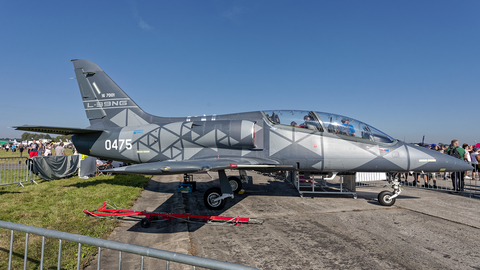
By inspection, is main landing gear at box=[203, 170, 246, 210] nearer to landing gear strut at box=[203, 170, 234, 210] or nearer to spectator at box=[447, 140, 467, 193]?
landing gear strut at box=[203, 170, 234, 210]

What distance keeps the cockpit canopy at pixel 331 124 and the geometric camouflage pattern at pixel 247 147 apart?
13cm

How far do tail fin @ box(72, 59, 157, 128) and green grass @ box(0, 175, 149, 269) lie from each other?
2.81m

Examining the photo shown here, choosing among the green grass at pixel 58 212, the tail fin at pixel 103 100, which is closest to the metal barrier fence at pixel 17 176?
the green grass at pixel 58 212

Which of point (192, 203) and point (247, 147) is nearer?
point (247, 147)

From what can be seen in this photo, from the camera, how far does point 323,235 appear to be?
16.6 feet

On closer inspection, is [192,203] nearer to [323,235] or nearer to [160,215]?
[160,215]

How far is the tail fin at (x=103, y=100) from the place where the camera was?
9906 mm

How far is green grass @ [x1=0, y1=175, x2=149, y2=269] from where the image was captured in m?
3.95

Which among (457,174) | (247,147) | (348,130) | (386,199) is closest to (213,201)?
(247,147)

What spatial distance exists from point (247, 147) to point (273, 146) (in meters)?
0.86

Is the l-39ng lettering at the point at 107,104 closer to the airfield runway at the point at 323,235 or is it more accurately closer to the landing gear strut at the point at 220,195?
the airfield runway at the point at 323,235

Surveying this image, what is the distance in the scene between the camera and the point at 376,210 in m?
7.04

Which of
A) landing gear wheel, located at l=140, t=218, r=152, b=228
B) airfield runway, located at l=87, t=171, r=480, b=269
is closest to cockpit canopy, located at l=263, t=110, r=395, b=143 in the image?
airfield runway, located at l=87, t=171, r=480, b=269

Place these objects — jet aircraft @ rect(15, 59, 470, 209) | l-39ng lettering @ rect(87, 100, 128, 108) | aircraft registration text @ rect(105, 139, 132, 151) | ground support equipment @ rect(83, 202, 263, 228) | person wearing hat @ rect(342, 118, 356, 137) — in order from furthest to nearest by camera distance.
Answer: l-39ng lettering @ rect(87, 100, 128, 108)
aircraft registration text @ rect(105, 139, 132, 151)
person wearing hat @ rect(342, 118, 356, 137)
jet aircraft @ rect(15, 59, 470, 209)
ground support equipment @ rect(83, 202, 263, 228)
